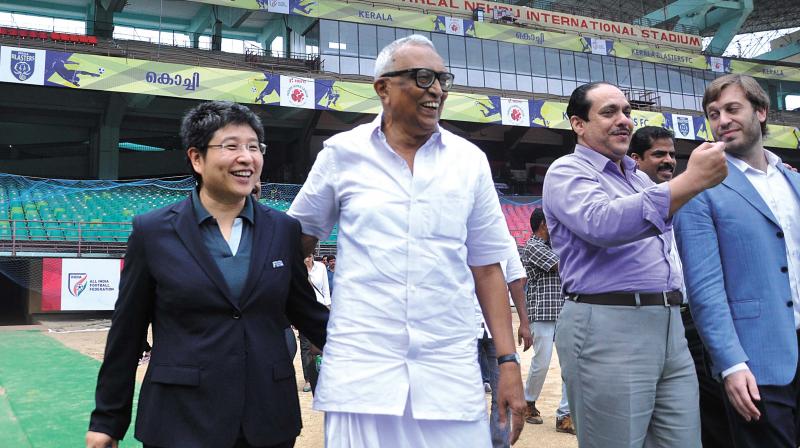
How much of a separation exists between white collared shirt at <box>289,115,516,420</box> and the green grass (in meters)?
3.41

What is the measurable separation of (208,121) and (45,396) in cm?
560

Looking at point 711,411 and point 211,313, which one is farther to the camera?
point 711,411

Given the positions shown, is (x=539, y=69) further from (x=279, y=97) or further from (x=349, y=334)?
(x=349, y=334)

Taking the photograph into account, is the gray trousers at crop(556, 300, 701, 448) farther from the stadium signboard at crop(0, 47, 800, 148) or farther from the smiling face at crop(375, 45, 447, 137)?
the stadium signboard at crop(0, 47, 800, 148)

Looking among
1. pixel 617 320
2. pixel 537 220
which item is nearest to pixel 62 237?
pixel 537 220

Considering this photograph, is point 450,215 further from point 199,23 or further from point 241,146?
point 199,23

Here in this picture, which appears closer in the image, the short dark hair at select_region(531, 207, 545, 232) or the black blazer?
the black blazer

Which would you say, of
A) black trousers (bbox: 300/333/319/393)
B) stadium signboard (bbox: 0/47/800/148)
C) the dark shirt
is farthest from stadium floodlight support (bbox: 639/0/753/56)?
the dark shirt

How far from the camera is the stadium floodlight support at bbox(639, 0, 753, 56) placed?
3397 centimetres

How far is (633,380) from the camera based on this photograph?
2158 millimetres

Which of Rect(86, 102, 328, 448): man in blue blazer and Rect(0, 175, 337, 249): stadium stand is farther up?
Rect(0, 175, 337, 249): stadium stand

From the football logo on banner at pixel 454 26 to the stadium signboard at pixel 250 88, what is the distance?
454 centimetres

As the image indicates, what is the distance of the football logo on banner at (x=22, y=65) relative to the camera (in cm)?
1797

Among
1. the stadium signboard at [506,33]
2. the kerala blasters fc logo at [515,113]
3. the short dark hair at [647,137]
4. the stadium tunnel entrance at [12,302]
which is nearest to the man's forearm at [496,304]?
the short dark hair at [647,137]
